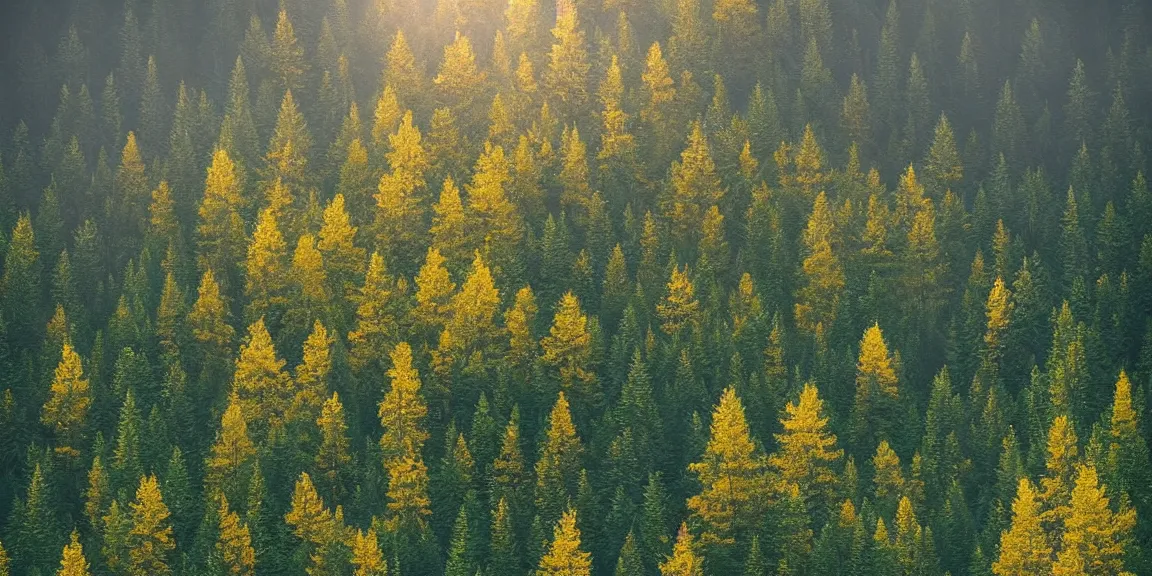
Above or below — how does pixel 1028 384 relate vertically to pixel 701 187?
below

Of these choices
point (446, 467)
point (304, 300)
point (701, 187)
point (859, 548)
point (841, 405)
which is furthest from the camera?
point (701, 187)

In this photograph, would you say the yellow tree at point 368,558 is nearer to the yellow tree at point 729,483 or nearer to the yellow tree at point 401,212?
the yellow tree at point 729,483

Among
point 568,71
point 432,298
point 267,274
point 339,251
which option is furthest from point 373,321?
point 568,71

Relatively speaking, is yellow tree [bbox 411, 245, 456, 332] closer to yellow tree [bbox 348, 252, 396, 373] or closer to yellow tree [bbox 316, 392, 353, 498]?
yellow tree [bbox 348, 252, 396, 373]

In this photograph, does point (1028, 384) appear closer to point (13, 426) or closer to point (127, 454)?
point (127, 454)

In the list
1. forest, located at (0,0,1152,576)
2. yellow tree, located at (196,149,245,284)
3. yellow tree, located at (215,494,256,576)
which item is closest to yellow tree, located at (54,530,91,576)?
forest, located at (0,0,1152,576)

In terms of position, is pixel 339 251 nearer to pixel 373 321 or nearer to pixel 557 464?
pixel 373 321

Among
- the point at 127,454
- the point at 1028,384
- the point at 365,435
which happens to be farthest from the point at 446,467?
the point at 1028,384
